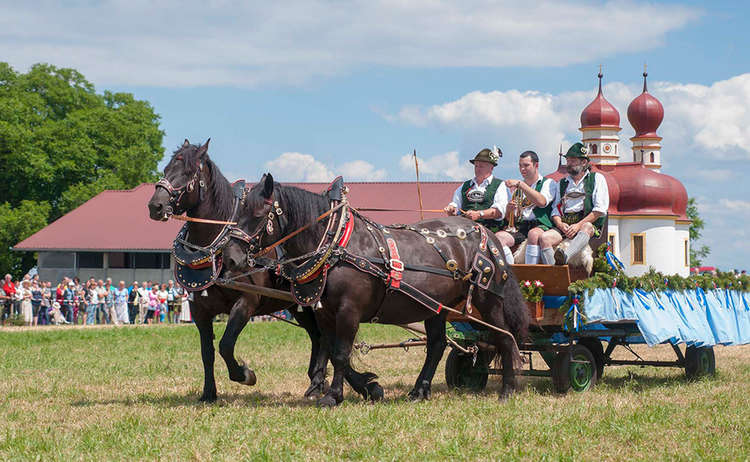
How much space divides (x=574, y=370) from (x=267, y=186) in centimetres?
397

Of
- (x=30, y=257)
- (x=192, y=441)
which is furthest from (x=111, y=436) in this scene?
(x=30, y=257)

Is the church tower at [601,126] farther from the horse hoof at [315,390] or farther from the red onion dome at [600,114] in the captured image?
the horse hoof at [315,390]

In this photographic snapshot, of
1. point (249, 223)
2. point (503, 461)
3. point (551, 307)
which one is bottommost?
point (503, 461)

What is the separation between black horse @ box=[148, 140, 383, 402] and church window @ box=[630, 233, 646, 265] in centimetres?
3435

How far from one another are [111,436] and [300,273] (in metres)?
2.27

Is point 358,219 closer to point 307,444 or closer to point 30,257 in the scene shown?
point 307,444

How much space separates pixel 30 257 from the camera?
140 feet

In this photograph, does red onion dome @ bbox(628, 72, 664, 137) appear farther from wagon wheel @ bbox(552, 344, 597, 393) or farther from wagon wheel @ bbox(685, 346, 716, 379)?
wagon wheel @ bbox(552, 344, 597, 393)

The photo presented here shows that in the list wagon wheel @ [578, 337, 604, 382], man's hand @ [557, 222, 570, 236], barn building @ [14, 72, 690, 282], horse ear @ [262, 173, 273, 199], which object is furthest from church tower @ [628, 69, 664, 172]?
horse ear @ [262, 173, 273, 199]

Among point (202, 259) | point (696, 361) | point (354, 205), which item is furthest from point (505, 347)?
point (354, 205)

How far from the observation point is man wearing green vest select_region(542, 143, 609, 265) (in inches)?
391

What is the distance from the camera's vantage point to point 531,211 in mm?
10492

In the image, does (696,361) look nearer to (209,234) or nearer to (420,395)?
(420,395)

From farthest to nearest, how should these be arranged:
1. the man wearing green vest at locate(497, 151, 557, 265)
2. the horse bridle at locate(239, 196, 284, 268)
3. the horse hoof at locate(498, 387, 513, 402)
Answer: the man wearing green vest at locate(497, 151, 557, 265) < the horse hoof at locate(498, 387, 513, 402) < the horse bridle at locate(239, 196, 284, 268)
